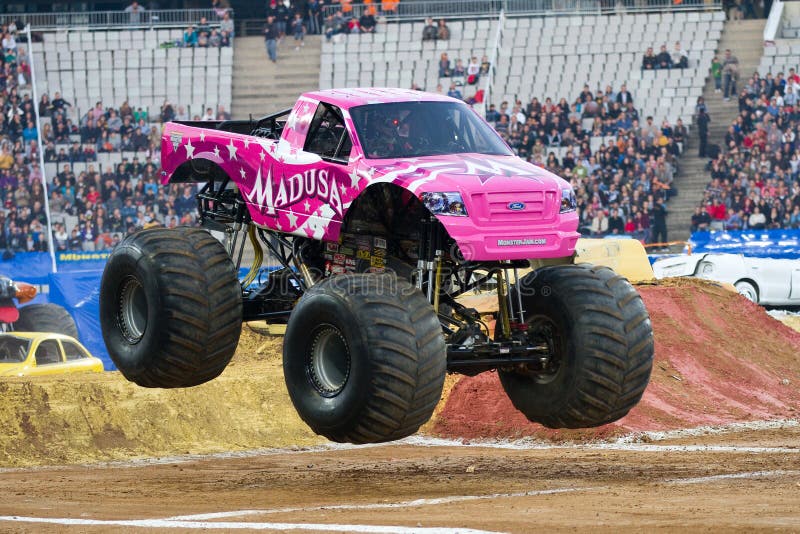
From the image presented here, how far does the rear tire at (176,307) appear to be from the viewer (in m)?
13.6

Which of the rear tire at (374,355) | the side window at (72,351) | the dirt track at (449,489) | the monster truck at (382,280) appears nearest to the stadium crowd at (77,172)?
the side window at (72,351)

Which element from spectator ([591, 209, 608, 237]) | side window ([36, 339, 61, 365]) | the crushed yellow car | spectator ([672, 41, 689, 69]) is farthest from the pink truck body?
spectator ([672, 41, 689, 69])

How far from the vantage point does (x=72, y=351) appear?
24188 millimetres

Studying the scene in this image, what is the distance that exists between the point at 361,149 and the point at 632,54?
2824 centimetres

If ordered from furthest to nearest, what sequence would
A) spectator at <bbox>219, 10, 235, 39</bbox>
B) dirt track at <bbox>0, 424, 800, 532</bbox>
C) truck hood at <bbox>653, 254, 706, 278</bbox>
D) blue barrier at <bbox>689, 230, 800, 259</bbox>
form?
1. spectator at <bbox>219, 10, 235, 39</bbox>
2. blue barrier at <bbox>689, 230, 800, 259</bbox>
3. truck hood at <bbox>653, 254, 706, 278</bbox>
4. dirt track at <bbox>0, 424, 800, 532</bbox>

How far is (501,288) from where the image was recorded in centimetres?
1293

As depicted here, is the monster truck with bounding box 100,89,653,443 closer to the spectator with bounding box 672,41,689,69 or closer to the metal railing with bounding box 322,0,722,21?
the spectator with bounding box 672,41,689,69

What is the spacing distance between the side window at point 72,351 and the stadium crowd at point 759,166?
54.6ft

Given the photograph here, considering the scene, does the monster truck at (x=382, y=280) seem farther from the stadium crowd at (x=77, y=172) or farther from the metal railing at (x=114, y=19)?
the metal railing at (x=114, y=19)

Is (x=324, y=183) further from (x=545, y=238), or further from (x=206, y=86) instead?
(x=206, y=86)

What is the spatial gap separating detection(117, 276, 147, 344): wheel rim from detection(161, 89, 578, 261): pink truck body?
1509 mm

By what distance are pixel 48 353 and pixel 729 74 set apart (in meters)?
22.8

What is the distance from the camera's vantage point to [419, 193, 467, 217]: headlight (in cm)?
1162

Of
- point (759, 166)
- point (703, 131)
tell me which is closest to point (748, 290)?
point (759, 166)
